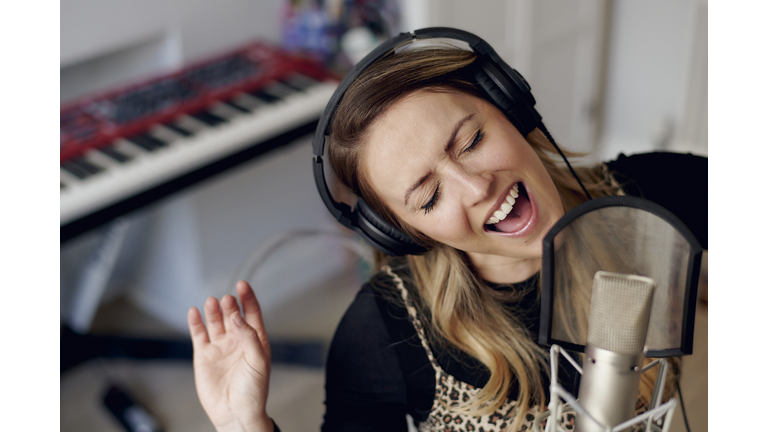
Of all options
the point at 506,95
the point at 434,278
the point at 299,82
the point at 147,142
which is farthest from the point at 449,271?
the point at 299,82

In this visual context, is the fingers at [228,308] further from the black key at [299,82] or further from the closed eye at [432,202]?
the black key at [299,82]

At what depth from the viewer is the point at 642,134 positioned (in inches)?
120

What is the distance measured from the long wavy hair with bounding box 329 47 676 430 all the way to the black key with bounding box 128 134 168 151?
907 mm

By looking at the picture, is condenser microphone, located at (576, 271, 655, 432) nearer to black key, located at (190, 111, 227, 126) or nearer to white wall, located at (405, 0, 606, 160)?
black key, located at (190, 111, 227, 126)

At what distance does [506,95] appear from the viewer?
0.84 metres

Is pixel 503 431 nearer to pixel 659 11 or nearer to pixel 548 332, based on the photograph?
pixel 548 332

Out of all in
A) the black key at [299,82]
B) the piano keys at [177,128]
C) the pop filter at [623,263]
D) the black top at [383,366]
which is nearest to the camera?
the pop filter at [623,263]

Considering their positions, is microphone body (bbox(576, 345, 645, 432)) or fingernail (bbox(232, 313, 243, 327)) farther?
fingernail (bbox(232, 313, 243, 327))

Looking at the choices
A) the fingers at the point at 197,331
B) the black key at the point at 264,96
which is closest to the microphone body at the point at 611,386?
the fingers at the point at 197,331

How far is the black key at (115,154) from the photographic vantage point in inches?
66.6

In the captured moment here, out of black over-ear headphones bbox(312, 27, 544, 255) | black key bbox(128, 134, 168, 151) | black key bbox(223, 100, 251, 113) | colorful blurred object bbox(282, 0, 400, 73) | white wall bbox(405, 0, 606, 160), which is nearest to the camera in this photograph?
black over-ear headphones bbox(312, 27, 544, 255)

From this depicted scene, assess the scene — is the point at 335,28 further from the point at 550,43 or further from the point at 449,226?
the point at 449,226

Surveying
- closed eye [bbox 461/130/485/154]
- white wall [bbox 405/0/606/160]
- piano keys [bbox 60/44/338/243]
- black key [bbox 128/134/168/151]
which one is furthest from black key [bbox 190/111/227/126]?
closed eye [bbox 461/130/485/154]

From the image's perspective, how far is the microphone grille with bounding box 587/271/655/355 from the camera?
484 millimetres
